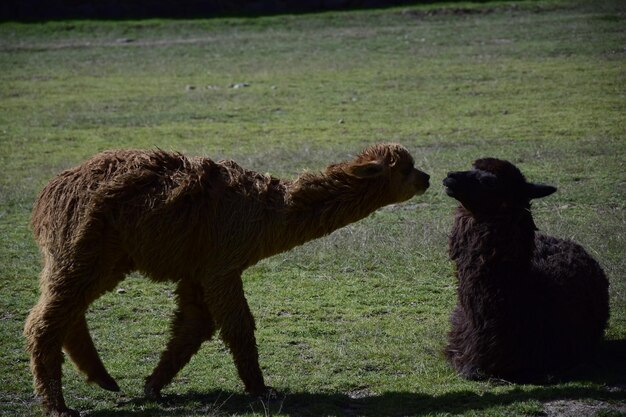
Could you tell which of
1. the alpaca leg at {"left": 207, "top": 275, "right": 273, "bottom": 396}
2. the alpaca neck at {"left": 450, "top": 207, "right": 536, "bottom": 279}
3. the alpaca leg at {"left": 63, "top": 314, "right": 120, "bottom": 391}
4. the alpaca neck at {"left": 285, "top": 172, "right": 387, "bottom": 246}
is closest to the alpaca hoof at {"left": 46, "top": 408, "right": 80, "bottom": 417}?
the alpaca leg at {"left": 63, "top": 314, "right": 120, "bottom": 391}

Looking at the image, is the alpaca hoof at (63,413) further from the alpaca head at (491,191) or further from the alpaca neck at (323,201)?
the alpaca head at (491,191)

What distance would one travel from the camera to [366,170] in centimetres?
698

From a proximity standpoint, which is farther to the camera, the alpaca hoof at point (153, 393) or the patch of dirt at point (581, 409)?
the alpaca hoof at point (153, 393)

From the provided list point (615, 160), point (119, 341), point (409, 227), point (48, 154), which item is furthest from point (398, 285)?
point (48, 154)

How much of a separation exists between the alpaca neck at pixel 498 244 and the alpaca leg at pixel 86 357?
2.77 meters

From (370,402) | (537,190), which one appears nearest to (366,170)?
(537,190)

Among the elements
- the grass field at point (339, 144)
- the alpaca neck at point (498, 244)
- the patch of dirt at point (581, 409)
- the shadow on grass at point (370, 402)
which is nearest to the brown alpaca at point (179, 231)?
the shadow on grass at point (370, 402)

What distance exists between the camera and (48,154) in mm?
16859

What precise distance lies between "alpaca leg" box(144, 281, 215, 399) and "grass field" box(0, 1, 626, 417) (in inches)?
7.6

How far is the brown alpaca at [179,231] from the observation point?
661cm

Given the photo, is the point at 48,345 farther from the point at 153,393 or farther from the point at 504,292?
the point at 504,292

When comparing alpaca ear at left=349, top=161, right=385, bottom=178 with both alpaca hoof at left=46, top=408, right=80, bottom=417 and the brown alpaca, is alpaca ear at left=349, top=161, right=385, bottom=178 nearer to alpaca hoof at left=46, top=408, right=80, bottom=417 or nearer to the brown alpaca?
the brown alpaca

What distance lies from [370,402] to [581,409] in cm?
144

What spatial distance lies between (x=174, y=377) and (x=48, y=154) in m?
10.4
